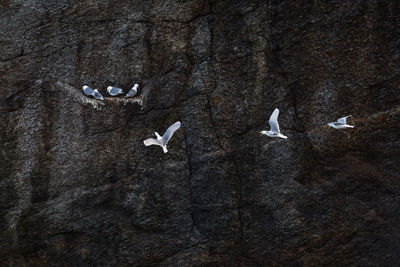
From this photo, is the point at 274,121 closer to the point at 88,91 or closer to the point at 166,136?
the point at 166,136

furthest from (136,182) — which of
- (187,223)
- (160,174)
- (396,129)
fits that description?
(396,129)

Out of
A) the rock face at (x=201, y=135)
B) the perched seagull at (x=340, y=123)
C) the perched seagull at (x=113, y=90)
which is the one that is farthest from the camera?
the perched seagull at (x=113, y=90)

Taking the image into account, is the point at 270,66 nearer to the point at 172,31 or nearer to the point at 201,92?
the point at 201,92

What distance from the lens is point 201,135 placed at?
486 centimetres

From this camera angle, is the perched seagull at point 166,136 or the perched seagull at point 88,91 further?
the perched seagull at point 88,91

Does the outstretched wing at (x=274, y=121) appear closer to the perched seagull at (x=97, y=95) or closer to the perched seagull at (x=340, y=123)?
the perched seagull at (x=340, y=123)

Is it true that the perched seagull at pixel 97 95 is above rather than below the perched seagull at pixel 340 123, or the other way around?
above

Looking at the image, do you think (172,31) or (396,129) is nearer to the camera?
(396,129)

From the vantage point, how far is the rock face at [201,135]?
4.61 metres

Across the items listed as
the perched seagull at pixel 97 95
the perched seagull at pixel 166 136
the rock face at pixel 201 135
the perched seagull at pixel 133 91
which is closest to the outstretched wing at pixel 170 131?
the perched seagull at pixel 166 136

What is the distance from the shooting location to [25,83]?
5086mm

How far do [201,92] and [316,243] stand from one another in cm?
195

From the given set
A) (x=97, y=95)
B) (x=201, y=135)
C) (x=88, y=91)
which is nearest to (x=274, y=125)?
(x=201, y=135)

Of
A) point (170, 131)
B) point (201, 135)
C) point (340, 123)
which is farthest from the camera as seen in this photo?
point (201, 135)
